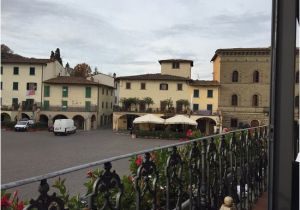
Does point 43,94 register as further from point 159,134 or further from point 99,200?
point 99,200

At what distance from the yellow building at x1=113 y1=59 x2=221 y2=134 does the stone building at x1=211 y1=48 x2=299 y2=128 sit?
115 cm

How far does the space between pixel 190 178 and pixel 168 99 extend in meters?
34.6

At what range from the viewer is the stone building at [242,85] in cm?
3544

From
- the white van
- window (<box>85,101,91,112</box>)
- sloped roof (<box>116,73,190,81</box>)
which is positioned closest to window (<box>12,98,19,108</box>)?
window (<box>85,101,91,112</box>)

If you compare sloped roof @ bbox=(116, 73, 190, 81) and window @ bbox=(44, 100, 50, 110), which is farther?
window @ bbox=(44, 100, 50, 110)

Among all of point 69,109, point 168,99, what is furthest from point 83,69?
point 168,99

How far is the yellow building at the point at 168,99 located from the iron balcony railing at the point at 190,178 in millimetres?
31120

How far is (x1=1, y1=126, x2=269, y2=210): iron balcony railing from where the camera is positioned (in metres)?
1.30

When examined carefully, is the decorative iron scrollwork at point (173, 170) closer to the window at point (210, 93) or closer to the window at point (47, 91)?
the window at point (210, 93)

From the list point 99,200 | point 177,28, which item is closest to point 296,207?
point 99,200

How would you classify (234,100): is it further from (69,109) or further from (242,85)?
(69,109)

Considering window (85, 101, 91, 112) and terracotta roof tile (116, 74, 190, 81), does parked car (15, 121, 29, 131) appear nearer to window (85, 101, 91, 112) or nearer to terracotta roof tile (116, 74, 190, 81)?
window (85, 101, 91, 112)

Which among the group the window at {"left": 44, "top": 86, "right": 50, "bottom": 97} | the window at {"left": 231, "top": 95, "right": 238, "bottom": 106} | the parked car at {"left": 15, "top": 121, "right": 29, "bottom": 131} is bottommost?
the parked car at {"left": 15, "top": 121, "right": 29, "bottom": 131}

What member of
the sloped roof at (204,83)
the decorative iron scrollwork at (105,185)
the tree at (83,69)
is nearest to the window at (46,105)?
the sloped roof at (204,83)
